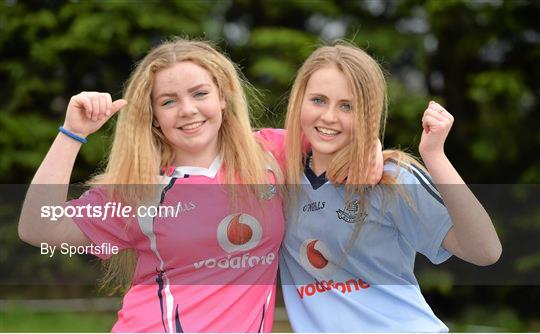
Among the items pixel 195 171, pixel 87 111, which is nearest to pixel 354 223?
pixel 195 171

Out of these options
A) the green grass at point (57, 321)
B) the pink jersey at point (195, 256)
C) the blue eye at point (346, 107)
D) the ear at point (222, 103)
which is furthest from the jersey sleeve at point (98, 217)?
the green grass at point (57, 321)

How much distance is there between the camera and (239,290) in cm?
212

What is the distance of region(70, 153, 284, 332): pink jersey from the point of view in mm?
2090

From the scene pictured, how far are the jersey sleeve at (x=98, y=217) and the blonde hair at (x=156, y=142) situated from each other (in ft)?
0.14

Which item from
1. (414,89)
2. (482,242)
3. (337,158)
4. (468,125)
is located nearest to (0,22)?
(414,89)

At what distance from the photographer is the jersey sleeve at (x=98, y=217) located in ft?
6.84

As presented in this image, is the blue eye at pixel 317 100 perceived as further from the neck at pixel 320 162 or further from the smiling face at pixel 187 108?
the smiling face at pixel 187 108

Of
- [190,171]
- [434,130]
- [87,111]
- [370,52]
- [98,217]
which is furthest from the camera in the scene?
[370,52]

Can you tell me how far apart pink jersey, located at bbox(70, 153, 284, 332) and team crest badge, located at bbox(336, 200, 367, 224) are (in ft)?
0.61

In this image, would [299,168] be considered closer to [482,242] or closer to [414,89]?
[482,242]

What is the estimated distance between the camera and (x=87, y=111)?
1983 millimetres

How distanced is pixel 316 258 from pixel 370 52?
159 inches

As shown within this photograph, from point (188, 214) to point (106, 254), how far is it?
0.26 m

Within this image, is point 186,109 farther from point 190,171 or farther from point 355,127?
point 355,127
